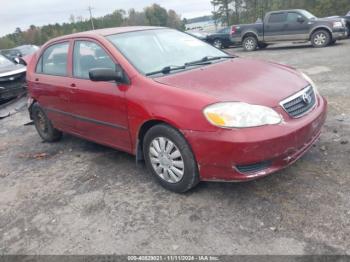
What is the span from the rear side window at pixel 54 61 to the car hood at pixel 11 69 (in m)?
4.43

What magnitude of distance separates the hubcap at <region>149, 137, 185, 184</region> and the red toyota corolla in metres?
0.01

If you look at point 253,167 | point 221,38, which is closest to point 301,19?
point 221,38

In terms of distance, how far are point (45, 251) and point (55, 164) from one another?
2070 mm

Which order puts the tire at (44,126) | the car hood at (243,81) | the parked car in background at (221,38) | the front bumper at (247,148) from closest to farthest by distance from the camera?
the front bumper at (247,148)
the car hood at (243,81)
the tire at (44,126)
the parked car in background at (221,38)

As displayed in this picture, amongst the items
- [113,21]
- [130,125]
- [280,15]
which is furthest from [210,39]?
[113,21]

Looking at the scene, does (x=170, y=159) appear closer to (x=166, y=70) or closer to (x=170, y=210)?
(x=170, y=210)

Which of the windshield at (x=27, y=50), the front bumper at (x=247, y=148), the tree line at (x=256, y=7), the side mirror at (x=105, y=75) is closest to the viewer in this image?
the front bumper at (x=247, y=148)

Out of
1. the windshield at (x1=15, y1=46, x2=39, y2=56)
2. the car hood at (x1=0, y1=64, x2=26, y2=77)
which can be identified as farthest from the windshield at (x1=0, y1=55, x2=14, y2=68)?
the windshield at (x1=15, y1=46, x2=39, y2=56)

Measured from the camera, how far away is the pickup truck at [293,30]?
14.9m

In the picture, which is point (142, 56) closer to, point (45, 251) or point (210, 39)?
point (45, 251)

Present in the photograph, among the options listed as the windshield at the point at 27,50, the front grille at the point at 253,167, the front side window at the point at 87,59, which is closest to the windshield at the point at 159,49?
the front side window at the point at 87,59

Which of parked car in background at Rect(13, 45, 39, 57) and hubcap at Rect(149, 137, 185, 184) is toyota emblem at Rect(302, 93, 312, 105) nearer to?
hubcap at Rect(149, 137, 185, 184)

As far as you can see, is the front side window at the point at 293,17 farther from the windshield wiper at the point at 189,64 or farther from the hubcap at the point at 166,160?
the hubcap at the point at 166,160

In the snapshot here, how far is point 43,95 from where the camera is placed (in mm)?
5469
